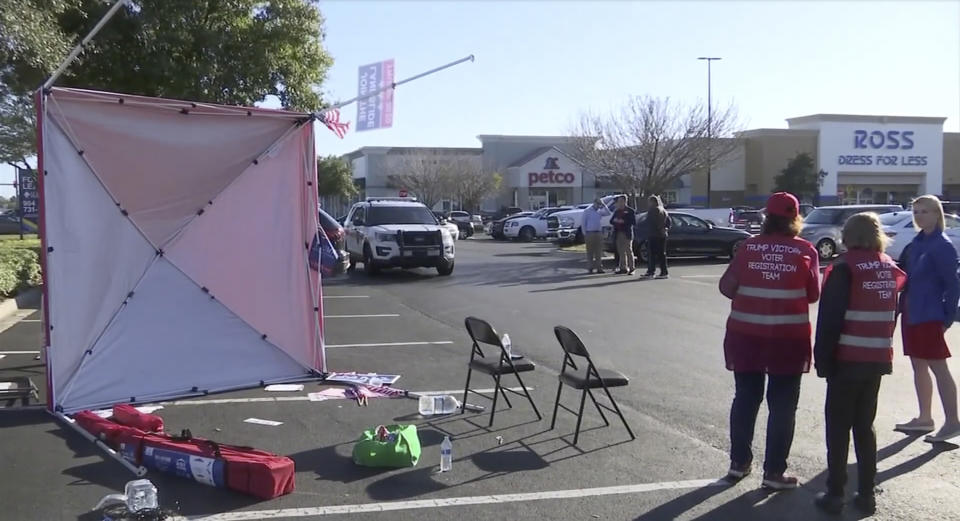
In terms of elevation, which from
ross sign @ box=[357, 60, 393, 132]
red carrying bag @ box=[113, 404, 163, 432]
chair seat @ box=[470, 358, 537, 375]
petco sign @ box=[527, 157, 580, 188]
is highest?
petco sign @ box=[527, 157, 580, 188]

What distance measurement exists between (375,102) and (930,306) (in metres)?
8.83

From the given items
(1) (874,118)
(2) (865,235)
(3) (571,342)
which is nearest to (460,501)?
(3) (571,342)

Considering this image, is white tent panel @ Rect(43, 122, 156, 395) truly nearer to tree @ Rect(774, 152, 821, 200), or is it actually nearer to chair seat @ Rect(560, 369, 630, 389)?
chair seat @ Rect(560, 369, 630, 389)

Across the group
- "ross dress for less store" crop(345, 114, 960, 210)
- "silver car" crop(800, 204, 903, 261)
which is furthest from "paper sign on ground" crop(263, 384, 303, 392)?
"ross dress for less store" crop(345, 114, 960, 210)

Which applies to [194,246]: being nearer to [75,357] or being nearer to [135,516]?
[75,357]

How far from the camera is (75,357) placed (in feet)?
24.2

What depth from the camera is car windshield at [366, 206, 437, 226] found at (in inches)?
814

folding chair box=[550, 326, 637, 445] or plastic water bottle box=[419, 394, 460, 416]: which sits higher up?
folding chair box=[550, 326, 637, 445]

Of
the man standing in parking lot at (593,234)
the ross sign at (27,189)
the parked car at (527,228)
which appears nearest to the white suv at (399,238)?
the man standing in parking lot at (593,234)

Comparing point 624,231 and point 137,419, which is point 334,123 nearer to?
point 137,419

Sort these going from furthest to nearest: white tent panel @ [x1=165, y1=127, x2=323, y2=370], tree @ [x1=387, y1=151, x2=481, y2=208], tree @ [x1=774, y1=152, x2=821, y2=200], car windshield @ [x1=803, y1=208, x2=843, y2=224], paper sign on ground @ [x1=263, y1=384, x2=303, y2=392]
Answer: tree @ [x1=387, y1=151, x2=481, y2=208]
tree @ [x1=774, y1=152, x2=821, y2=200]
car windshield @ [x1=803, y1=208, x2=843, y2=224]
paper sign on ground @ [x1=263, y1=384, x2=303, y2=392]
white tent panel @ [x1=165, y1=127, x2=323, y2=370]

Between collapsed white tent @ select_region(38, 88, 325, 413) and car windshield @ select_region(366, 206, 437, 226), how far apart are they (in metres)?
12.0

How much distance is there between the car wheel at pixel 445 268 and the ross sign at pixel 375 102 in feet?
22.3

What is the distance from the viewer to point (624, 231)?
20156 mm
